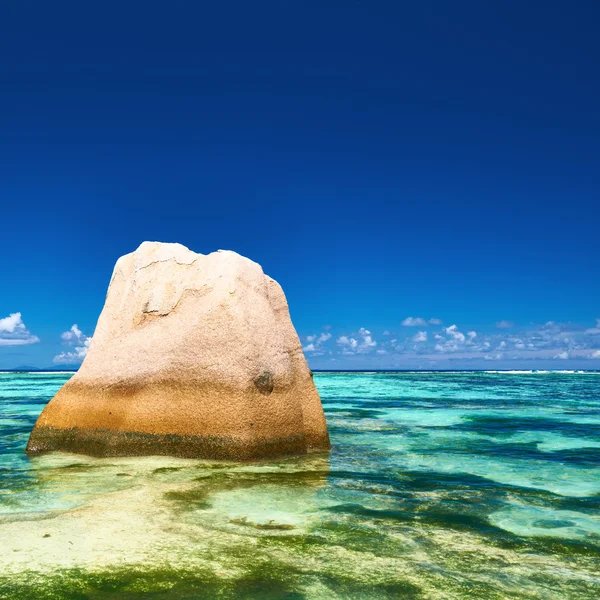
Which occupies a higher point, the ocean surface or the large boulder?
the large boulder

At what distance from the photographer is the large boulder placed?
27.3ft

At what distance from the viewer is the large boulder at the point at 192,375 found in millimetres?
8336

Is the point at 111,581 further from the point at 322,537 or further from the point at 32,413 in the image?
the point at 32,413

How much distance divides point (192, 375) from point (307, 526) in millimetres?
3684

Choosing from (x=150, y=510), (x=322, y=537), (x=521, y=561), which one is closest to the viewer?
(x=521, y=561)

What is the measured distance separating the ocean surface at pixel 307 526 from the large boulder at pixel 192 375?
0.40 metres

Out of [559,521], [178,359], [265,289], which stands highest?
[265,289]

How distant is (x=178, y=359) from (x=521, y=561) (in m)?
5.59

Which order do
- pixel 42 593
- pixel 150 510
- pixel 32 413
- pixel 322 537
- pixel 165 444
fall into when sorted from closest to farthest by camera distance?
pixel 42 593 < pixel 322 537 < pixel 150 510 < pixel 165 444 < pixel 32 413

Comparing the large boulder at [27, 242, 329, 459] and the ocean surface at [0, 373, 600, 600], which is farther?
the large boulder at [27, 242, 329, 459]

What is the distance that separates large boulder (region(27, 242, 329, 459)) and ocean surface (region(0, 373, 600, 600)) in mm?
399

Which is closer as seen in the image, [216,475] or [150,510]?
[150,510]

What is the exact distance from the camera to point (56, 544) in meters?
4.66

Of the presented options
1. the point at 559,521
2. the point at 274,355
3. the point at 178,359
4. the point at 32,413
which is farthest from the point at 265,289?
the point at 32,413
